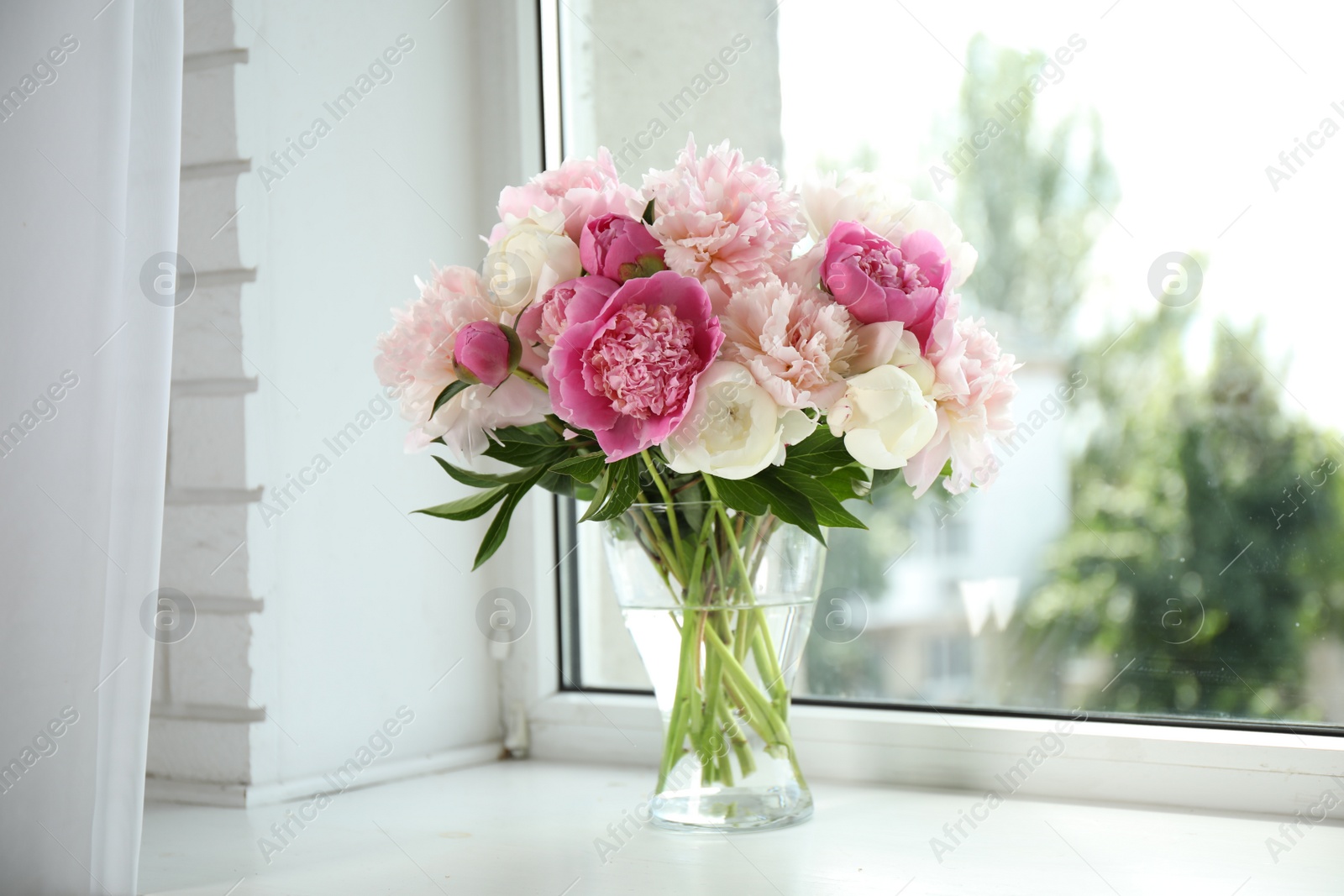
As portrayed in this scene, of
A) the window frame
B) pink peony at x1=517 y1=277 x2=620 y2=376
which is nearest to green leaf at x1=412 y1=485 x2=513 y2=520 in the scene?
pink peony at x1=517 y1=277 x2=620 y2=376

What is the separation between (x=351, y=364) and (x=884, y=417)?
62 centimetres

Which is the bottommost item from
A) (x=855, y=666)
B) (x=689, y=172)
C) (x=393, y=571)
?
(x=855, y=666)

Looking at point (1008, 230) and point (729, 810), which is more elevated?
point (1008, 230)

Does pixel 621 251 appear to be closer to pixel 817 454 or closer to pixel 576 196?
pixel 576 196

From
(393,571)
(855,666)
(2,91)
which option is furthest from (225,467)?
(855,666)

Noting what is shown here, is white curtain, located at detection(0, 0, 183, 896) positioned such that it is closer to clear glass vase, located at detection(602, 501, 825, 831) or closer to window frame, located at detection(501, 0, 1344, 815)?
clear glass vase, located at detection(602, 501, 825, 831)

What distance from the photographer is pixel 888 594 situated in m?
1.12

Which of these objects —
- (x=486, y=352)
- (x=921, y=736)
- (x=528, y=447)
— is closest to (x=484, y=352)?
(x=486, y=352)

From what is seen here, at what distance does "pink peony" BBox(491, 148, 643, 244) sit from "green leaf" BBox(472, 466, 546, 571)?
0.57 feet

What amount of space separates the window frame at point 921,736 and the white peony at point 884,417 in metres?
0.40

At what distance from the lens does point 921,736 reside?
1.01 m

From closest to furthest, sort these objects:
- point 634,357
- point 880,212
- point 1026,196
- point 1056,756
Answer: point 634,357 < point 880,212 < point 1056,756 < point 1026,196

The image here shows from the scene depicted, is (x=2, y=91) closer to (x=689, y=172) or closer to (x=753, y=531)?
(x=689, y=172)

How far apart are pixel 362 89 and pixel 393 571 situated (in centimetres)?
49
